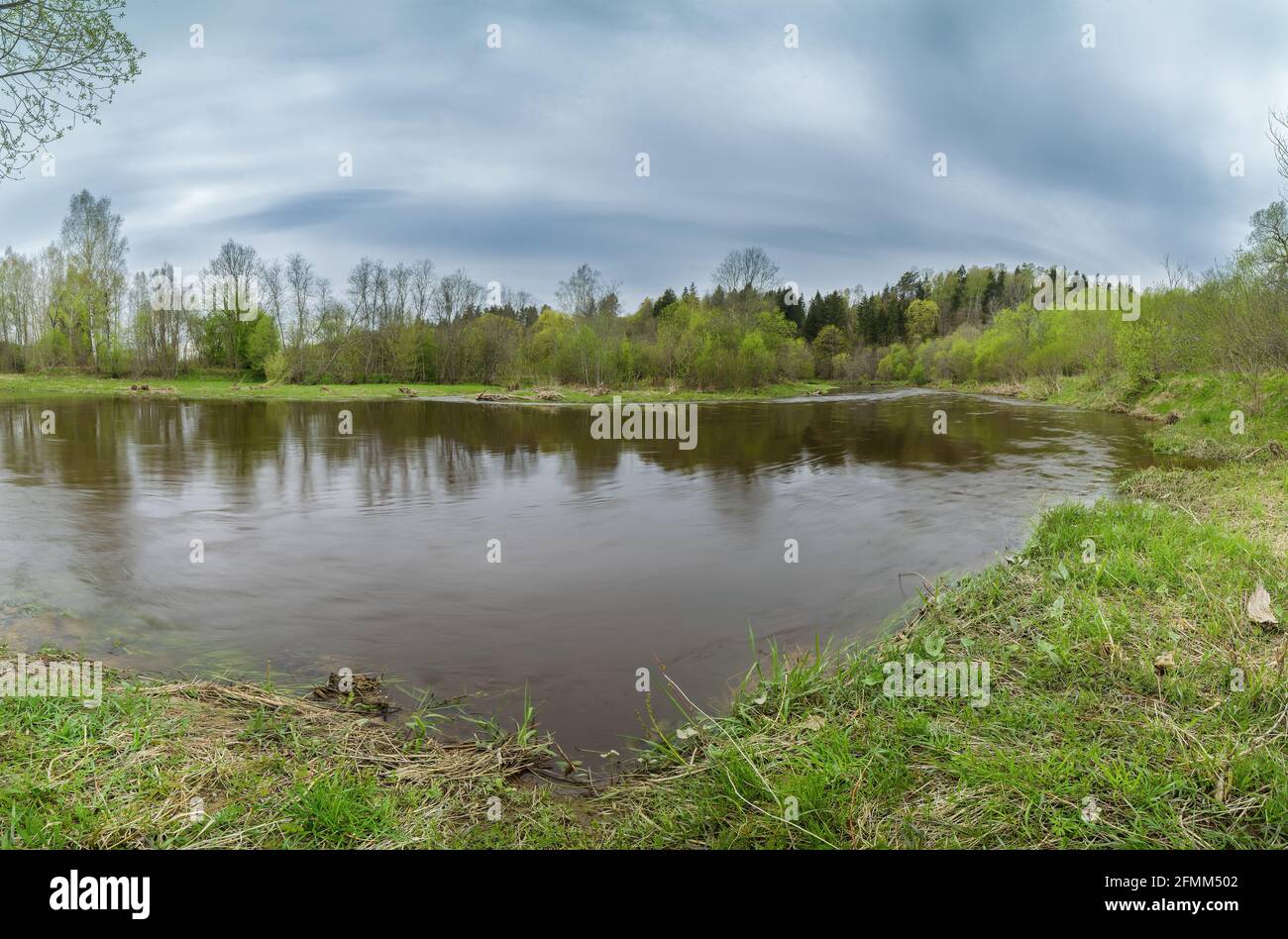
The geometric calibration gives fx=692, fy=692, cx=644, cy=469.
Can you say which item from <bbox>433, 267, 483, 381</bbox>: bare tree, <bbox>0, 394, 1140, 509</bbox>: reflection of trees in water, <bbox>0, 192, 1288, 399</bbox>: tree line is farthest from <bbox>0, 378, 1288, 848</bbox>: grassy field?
<bbox>433, 267, 483, 381</bbox>: bare tree

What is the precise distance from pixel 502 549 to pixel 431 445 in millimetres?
13992

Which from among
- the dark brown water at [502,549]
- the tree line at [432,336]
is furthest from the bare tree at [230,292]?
the dark brown water at [502,549]

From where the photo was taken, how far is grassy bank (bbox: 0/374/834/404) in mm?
47594

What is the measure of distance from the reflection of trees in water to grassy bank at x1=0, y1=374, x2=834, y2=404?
9.99 metres

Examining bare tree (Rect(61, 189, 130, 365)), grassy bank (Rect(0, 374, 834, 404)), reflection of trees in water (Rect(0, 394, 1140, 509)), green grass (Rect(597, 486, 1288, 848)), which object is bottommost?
green grass (Rect(597, 486, 1288, 848))

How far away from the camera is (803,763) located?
13.4 ft

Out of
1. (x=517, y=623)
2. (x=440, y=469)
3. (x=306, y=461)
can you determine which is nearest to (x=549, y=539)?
(x=517, y=623)

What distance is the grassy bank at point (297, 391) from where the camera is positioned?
47594mm

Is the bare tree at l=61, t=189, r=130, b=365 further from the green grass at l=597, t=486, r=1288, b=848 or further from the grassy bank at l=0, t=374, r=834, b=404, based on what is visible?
the green grass at l=597, t=486, r=1288, b=848

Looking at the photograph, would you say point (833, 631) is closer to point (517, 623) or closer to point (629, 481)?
point (517, 623)

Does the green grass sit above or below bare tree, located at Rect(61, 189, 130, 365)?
below

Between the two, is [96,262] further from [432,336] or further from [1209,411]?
[1209,411]

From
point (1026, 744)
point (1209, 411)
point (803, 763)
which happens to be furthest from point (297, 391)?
point (1026, 744)

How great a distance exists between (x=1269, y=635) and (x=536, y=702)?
5921mm
